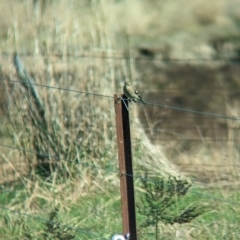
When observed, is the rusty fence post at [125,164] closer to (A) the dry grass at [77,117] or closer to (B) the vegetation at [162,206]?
(B) the vegetation at [162,206]

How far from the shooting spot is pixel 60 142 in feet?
26.8

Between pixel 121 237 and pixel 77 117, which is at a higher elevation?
pixel 77 117

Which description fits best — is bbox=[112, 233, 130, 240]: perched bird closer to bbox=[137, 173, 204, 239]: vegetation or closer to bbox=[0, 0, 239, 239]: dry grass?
bbox=[137, 173, 204, 239]: vegetation

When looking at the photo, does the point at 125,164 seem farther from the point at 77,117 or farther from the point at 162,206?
the point at 77,117

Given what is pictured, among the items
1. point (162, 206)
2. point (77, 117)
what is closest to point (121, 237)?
point (162, 206)

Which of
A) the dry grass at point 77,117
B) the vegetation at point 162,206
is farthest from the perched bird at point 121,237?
the dry grass at point 77,117

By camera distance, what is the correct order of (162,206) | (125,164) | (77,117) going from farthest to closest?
(77,117)
(162,206)
(125,164)

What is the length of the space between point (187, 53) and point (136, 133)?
7952 millimetres

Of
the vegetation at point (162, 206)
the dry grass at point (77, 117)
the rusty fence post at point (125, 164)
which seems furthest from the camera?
the dry grass at point (77, 117)

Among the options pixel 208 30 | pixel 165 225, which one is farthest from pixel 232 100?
pixel 165 225

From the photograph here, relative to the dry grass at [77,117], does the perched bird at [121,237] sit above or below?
below

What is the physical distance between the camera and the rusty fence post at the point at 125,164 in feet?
16.4

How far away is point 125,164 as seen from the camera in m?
5.04

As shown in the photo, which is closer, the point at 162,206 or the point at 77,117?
the point at 162,206
